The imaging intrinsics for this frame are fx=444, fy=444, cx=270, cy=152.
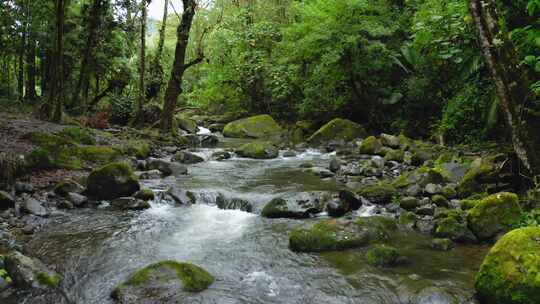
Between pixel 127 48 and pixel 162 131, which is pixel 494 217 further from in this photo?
pixel 127 48

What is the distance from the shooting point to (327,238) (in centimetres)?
701

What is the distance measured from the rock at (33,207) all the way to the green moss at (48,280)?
120 inches

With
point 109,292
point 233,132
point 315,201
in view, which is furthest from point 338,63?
point 109,292

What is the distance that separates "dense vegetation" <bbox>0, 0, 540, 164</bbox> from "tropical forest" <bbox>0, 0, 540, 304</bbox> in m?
0.10

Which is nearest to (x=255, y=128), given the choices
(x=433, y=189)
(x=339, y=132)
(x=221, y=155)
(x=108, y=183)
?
(x=339, y=132)

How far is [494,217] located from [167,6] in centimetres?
2128

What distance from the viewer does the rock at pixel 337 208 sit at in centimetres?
875

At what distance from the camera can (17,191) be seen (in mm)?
9125

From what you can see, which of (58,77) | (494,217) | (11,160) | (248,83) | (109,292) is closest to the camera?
(109,292)

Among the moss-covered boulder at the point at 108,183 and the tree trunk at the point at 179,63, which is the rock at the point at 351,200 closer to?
the moss-covered boulder at the point at 108,183

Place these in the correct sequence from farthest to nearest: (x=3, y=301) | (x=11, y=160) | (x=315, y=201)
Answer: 1. (x=11, y=160)
2. (x=315, y=201)
3. (x=3, y=301)

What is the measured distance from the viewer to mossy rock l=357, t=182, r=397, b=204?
940cm

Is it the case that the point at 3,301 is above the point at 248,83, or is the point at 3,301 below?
below

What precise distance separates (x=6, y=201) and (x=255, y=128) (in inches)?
627
